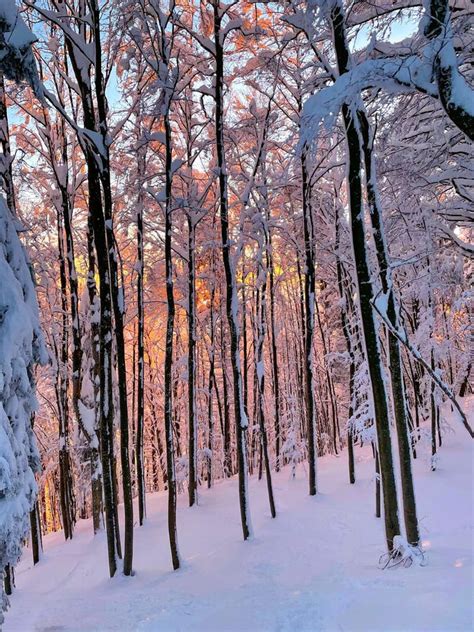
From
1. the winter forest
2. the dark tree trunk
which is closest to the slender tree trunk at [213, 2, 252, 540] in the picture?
the winter forest

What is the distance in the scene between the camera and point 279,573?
790 centimetres

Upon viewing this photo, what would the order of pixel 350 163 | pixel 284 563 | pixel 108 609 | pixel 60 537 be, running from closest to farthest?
pixel 350 163
pixel 108 609
pixel 284 563
pixel 60 537

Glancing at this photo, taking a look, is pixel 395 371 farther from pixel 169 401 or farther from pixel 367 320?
pixel 169 401

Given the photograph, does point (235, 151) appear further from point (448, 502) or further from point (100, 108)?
point (448, 502)

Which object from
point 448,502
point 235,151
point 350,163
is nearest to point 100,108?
point 350,163

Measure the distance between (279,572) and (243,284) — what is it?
7116mm

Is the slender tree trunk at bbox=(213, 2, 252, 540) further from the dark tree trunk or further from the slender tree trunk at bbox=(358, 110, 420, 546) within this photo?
the dark tree trunk

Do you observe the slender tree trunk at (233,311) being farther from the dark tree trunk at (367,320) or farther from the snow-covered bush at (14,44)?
the snow-covered bush at (14,44)

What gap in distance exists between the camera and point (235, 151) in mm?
14320

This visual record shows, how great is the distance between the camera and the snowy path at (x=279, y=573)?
4773 mm

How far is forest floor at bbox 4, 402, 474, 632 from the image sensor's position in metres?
4.79

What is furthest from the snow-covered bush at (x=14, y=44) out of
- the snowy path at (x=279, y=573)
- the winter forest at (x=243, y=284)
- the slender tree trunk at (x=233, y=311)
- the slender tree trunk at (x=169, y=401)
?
the snowy path at (x=279, y=573)

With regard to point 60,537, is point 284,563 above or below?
above

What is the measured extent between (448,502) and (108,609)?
8995 mm
